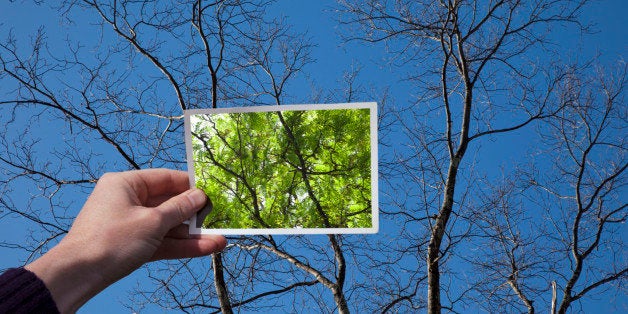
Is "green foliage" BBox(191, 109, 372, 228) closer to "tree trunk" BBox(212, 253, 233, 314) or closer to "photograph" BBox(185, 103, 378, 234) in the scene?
"photograph" BBox(185, 103, 378, 234)

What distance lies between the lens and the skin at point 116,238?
1158mm

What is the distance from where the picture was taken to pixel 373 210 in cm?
204

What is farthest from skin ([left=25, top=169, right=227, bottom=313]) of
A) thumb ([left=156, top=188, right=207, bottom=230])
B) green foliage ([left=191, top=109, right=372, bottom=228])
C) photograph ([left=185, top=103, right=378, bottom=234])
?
green foliage ([left=191, top=109, right=372, bottom=228])

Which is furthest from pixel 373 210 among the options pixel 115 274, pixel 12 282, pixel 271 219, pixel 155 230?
pixel 12 282

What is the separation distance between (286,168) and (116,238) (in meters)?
1.17

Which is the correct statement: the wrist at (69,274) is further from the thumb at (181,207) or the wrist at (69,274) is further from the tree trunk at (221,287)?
the tree trunk at (221,287)

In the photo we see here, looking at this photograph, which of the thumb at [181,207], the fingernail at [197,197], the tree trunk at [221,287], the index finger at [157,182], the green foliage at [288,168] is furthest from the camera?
the tree trunk at [221,287]

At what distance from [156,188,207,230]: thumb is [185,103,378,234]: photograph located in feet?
0.45

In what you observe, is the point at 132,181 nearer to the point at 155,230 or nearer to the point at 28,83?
the point at 155,230

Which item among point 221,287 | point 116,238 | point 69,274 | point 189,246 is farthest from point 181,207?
point 221,287

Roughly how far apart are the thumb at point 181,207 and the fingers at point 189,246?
0.12 metres

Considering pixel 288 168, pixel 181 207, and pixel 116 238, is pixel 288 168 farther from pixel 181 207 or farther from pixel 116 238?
pixel 116 238

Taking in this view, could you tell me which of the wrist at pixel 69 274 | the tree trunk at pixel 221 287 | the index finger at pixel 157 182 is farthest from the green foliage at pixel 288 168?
the tree trunk at pixel 221 287

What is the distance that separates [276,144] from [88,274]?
1314 millimetres
